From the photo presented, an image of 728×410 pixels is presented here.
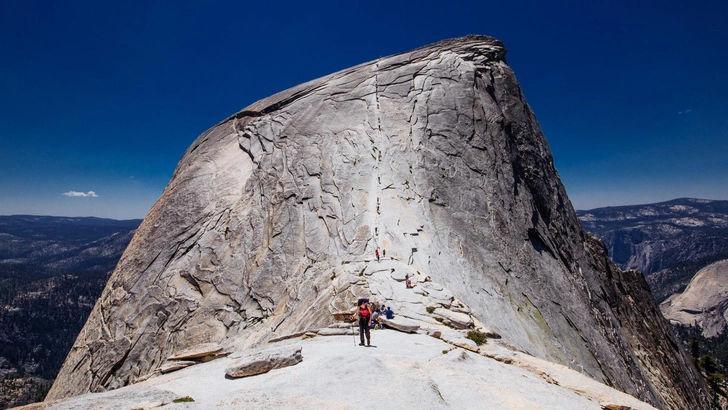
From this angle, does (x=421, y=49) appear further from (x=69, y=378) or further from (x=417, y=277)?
(x=69, y=378)

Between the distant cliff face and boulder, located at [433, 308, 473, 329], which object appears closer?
boulder, located at [433, 308, 473, 329]

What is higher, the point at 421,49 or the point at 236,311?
the point at 421,49

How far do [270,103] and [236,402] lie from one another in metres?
32.0

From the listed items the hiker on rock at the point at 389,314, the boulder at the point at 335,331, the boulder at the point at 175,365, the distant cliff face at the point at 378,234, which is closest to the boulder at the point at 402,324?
the hiker on rock at the point at 389,314

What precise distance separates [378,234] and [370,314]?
999cm

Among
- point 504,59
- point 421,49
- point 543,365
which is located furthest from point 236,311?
point 504,59

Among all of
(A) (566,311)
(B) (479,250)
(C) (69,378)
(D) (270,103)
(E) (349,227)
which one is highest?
(D) (270,103)

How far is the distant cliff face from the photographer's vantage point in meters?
21.4

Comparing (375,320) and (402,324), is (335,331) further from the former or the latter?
(402,324)

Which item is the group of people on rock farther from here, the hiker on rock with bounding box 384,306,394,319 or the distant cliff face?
the distant cliff face

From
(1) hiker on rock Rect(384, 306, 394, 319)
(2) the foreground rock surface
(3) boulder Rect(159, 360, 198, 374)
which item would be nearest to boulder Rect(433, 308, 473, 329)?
(1) hiker on rock Rect(384, 306, 394, 319)

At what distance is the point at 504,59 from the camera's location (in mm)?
38969

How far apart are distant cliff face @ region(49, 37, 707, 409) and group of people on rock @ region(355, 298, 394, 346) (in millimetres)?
1127

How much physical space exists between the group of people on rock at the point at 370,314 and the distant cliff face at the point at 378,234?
113 centimetres
